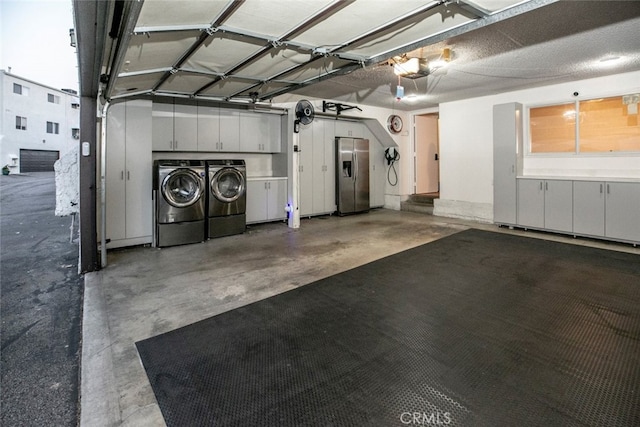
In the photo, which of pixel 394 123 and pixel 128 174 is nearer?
pixel 128 174

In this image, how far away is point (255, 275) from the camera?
3.72 metres

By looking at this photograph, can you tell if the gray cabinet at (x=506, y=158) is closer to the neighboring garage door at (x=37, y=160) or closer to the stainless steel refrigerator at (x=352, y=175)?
the stainless steel refrigerator at (x=352, y=175)

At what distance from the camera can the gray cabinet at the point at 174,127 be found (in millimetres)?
5367

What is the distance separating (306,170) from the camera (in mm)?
7211

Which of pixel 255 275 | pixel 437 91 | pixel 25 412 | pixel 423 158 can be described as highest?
pixel 437 91

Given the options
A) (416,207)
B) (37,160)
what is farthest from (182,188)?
(37,160)

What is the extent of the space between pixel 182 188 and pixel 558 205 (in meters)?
6.36

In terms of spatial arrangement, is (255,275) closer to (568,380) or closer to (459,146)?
(568,380)

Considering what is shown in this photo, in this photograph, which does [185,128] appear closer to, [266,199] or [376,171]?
[266,199]

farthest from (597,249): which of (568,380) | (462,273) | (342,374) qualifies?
(342,374)

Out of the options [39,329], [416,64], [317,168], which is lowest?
[39,329]

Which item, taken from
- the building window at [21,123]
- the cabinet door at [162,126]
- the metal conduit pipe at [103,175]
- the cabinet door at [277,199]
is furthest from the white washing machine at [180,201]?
the building window at [21,123]

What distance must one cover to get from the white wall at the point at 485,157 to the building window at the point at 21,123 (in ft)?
78.9

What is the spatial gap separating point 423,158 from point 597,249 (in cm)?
506
